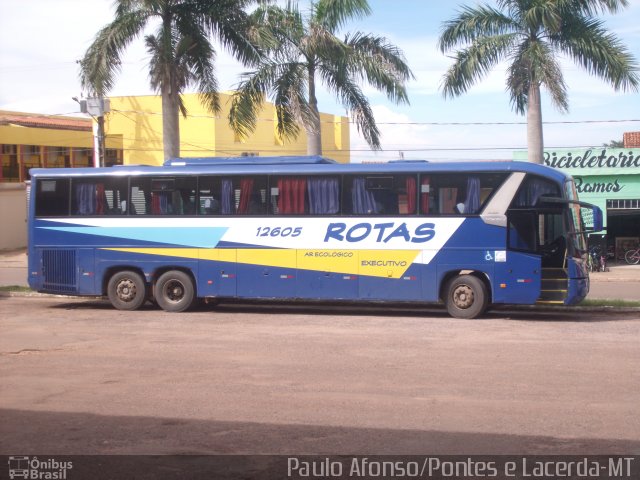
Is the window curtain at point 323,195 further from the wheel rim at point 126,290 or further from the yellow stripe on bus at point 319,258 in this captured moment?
the wheel rim at point 126,290

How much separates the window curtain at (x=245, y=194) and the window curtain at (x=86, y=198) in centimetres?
352

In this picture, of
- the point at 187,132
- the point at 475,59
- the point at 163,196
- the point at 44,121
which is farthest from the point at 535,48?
the point at 44,121

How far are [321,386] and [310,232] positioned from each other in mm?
8234

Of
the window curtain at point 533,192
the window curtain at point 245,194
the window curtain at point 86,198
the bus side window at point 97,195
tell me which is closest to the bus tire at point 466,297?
the window curtain at point 533,192

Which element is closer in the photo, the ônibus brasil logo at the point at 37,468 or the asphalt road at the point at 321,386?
the ônibus brasil logo at the point at 37,468

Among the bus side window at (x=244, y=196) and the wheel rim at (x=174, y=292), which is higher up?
the bus side window at (x=244, y=196)

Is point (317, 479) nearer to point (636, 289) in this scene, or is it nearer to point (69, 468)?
point (69, 468)

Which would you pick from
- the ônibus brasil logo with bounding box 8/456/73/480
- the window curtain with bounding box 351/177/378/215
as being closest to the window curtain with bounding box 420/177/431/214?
the window curtain with bounding box 351/177/378/215

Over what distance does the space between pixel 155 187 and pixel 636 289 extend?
14.0 metres

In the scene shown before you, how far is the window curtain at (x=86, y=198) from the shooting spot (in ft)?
63.3

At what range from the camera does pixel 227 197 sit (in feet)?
61.0

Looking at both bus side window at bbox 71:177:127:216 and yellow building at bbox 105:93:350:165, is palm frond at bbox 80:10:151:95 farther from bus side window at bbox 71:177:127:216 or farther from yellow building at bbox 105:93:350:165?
yellow building at bbox 105:93:350:165

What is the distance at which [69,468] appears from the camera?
671cm

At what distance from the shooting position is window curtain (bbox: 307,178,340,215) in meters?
18.0
